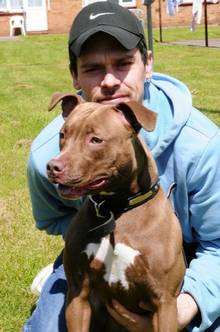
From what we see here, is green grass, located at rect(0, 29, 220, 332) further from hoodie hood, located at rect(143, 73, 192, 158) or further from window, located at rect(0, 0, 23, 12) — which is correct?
window, located at rect(0, 0, 23, 12)

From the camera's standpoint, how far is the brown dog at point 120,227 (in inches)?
117

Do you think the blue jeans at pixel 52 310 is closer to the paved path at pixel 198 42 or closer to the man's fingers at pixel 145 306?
the man's fingers at pixel 145 306

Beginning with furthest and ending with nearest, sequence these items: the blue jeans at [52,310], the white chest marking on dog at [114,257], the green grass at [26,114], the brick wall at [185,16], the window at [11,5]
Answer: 1. the brick wall at [185,16]
2. the window at [11,5]
3. the green grass at [26,114]
4. the blue jeans at [52,310]
5. the white chest marking on dog at [114,257]

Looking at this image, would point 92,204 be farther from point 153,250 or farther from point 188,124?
point 188,124

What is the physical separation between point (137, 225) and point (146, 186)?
0.19 m

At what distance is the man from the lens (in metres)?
3.48

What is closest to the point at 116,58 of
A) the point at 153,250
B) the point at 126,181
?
the point at 126,181

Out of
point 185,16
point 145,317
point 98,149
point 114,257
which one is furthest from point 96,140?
point 185,16

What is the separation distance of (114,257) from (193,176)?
0.70 meters

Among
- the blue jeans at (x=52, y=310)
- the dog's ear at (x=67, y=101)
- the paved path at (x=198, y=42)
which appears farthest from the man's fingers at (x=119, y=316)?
the paved path at (x=198, y=42)

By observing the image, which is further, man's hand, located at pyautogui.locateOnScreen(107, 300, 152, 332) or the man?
the man

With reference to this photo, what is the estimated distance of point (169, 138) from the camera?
3.56m

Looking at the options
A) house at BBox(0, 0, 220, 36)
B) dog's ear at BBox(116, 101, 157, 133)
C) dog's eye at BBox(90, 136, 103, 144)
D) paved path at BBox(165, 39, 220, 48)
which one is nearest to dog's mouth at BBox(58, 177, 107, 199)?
dog's eye at BBox(90, 136, 103, 144)

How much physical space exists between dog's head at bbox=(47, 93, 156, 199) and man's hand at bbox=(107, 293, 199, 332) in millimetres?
654
